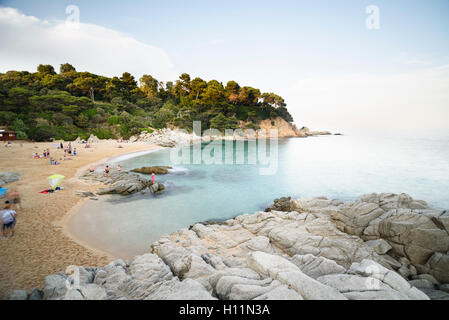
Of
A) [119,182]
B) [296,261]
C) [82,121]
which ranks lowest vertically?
[296,261]

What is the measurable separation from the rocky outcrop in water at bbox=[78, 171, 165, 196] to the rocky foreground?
24.3 feet

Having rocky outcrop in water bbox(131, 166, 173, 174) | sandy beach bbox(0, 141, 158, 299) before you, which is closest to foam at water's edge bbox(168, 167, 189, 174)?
rocky outcrop in water bbox(131, 166, 173, 174)

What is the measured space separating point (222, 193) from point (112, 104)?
48962mm

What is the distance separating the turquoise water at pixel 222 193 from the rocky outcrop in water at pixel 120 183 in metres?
0.77

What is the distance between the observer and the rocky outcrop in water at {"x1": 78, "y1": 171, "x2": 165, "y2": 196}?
562 inches

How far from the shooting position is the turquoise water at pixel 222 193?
9.62m

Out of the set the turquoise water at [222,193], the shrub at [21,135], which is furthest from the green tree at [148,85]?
the turquoise water at [222,193]

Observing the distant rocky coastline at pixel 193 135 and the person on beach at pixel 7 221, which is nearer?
the person on beach at pixel 7 221

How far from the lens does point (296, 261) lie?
605 cm

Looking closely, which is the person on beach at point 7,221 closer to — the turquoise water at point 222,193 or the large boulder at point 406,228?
the turquoise water at point 222,193

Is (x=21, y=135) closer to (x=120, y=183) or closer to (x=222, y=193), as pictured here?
(x=120, y=183)

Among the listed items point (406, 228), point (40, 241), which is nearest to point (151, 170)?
point (40, 241)

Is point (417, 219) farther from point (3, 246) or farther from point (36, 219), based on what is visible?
point (36, 219)
